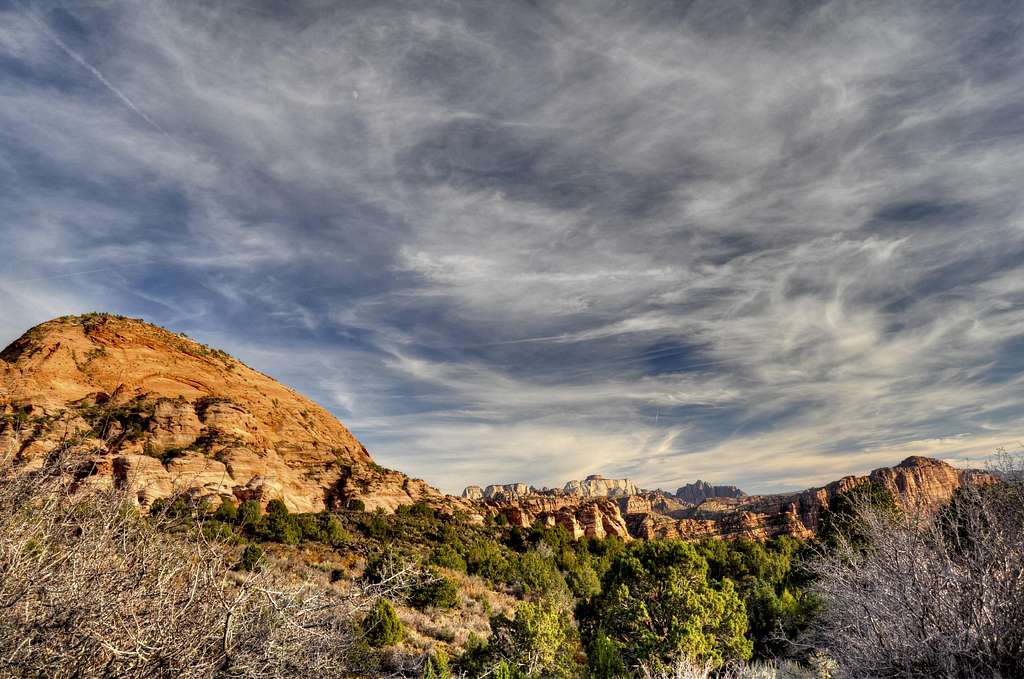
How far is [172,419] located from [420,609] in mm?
40974

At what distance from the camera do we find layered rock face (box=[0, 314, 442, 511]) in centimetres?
4359

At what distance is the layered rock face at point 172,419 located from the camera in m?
43.6

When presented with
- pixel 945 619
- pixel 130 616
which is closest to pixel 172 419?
pixel 130 616

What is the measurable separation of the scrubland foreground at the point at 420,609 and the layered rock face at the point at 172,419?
19410 mm

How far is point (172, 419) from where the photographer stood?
5141 centimetres

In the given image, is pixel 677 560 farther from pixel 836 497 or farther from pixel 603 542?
pixel 603 542

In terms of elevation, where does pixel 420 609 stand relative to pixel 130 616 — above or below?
below

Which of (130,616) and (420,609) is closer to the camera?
(130,616)

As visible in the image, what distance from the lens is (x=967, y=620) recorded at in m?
8.96

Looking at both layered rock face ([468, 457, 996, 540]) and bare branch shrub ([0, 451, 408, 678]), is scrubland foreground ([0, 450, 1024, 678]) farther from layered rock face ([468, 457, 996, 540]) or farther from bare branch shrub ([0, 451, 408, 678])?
layered rock face ([468, 457, 996, 540])

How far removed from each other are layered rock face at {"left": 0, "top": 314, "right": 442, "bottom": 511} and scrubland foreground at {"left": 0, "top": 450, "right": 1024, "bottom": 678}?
764 inches

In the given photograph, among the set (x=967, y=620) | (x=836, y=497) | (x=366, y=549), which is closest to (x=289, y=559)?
(x=366, y=549)

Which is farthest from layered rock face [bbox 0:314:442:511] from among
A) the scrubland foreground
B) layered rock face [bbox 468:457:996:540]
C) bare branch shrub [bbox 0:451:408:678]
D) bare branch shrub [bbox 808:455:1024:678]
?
bare branch shrub [bbox 808:455:1024:678]

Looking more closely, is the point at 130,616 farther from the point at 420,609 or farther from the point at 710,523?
the point at 710,523
